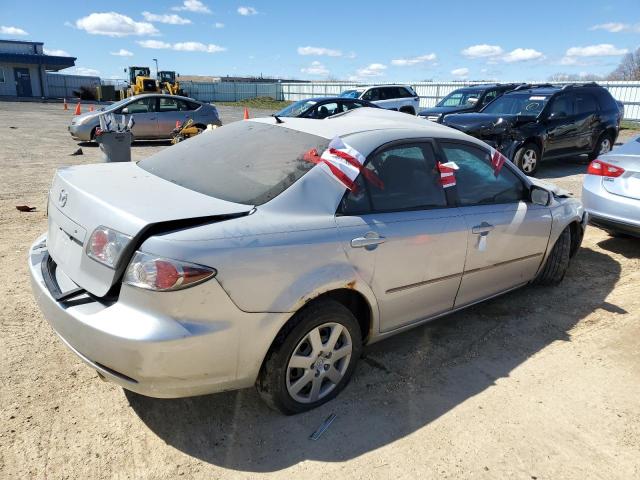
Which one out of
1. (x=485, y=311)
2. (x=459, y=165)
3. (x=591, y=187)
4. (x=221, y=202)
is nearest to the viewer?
(x=221, y=202)

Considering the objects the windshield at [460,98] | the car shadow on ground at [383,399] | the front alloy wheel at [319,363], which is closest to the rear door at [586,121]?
the windshield at [460,98]

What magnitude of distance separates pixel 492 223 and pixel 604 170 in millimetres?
2802

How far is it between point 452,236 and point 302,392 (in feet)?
4.59

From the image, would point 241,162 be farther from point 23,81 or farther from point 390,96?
point 23,81

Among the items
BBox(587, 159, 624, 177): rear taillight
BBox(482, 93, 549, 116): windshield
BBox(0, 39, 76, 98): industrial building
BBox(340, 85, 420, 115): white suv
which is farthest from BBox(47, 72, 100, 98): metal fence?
BBox(587, 159, 624, 177): rear taillight

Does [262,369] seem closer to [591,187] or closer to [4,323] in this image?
[4,323]

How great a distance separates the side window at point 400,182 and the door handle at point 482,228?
0.95ft

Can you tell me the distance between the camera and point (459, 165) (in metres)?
3.65

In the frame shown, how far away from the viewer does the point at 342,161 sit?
115 inches

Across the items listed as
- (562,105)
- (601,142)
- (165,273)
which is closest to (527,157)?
(562,105)

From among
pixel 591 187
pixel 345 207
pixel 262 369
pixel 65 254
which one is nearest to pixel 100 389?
pixel 65 254

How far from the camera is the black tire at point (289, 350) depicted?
2.63m

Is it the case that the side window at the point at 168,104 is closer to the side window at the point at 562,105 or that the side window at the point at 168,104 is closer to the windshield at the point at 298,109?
Answer: the windshield at the point at 298,109

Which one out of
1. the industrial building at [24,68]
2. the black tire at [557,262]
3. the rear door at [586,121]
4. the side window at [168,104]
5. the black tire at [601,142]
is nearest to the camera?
the black tire at [557,262]
